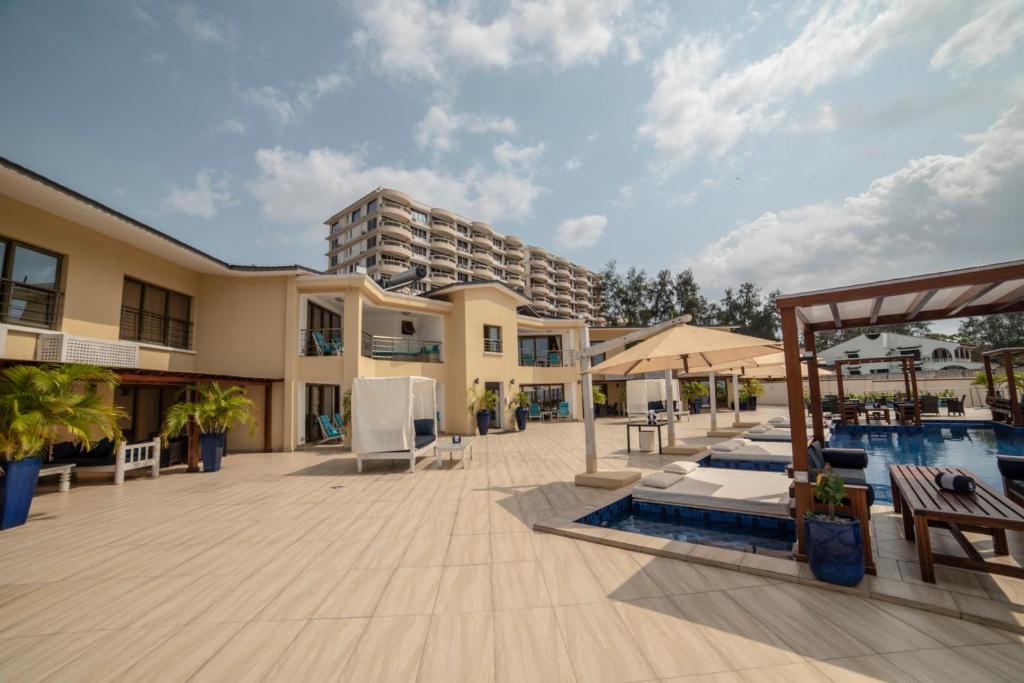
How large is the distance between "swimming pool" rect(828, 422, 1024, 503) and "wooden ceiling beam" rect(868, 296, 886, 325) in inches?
109

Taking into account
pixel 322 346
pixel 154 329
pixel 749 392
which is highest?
pixel 154 329

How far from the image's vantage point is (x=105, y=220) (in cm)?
1000

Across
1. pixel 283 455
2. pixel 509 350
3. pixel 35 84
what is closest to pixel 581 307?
pixel 509 350

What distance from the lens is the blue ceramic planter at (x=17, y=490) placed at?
5.86 metres

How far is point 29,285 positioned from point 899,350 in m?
48.0

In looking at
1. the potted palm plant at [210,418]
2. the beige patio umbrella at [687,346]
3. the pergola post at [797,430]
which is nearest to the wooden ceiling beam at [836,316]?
the beige patio umbrella at [687,346]

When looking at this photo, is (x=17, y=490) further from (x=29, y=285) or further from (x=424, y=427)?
(x=424, y=427)

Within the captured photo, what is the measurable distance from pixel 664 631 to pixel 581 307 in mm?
67666

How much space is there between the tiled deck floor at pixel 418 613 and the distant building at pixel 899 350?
3814 centimetres

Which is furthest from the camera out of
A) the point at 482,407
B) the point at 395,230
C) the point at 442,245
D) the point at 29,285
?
the point at 442,245

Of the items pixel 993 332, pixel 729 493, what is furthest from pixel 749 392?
pixel 993 332

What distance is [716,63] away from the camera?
27.3 ft

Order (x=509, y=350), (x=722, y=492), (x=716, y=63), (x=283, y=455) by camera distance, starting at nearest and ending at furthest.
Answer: (x=722, y=492)
(x=716, y=63)
(x=283, y=455)
(x=509, y=350)

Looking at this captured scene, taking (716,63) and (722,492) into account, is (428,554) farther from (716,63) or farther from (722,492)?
(716,63)
